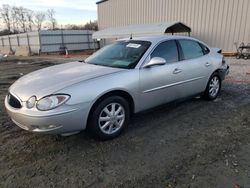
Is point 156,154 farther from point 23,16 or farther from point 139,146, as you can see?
point 23,16

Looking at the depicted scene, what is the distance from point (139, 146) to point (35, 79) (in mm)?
1833

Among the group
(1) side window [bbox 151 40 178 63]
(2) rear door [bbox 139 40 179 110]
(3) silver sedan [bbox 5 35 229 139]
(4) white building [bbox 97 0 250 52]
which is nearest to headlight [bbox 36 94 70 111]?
(3) silver sedan [bbox 5 35 229 139]

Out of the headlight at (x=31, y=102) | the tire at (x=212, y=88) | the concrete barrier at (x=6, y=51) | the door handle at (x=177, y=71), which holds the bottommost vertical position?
the concrete barrier at (x=6, y=51)

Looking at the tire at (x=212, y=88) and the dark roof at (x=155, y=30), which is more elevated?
the dark roof at (x=155, y=30)

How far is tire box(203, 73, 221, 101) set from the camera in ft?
17.6

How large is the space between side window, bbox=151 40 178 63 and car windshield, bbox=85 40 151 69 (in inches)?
7.5

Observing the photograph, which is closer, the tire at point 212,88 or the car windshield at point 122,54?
the car windshield at point 122,54

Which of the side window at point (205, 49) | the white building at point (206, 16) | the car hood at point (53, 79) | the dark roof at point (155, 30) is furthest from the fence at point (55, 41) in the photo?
the car hood at point (53, 79)

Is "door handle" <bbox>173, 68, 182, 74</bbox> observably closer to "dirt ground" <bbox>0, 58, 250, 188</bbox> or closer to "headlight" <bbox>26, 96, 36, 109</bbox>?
"dirt ground" <bbox>0, 58, 250, 188</bbox>

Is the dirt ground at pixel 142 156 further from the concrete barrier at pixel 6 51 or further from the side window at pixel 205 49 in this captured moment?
the concrete barrier at pixel 6 51

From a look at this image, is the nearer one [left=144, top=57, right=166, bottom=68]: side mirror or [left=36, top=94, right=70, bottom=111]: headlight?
[left=36, top=94, right=70, bottom=111]: headlight

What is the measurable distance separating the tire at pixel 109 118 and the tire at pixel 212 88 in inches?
96.1

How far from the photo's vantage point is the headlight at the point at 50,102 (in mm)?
2990

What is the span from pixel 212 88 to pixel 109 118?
118 inches
